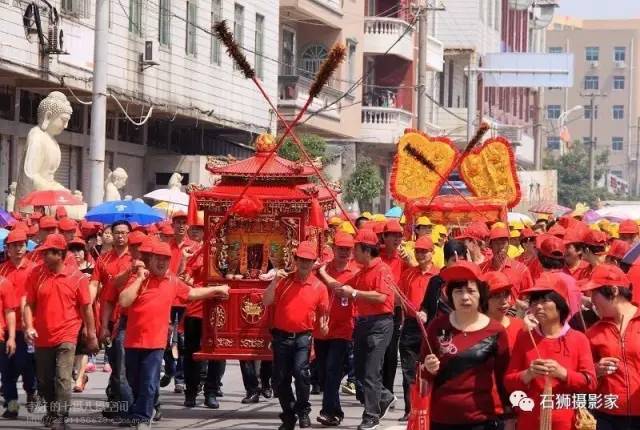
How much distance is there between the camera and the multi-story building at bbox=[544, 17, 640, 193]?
137 m

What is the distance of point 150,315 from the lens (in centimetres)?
1398

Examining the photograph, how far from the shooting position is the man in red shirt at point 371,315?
49.8 ft

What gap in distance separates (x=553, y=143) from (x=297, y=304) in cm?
11070

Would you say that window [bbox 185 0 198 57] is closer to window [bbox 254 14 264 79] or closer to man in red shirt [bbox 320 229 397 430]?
window [bbox 254 14 264 79]

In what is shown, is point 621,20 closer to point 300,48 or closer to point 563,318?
point 300,48

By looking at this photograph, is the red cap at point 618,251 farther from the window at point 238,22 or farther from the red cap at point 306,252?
the window at point 238,22

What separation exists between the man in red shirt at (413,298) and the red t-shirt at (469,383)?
20.1 feet

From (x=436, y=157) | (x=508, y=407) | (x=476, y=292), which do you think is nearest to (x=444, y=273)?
(x=476, y=292)

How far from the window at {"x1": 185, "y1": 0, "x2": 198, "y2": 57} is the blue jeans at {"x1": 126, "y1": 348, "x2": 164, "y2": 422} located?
19795 millimetres

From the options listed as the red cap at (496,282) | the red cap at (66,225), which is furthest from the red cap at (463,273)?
the red cap at (66,225)

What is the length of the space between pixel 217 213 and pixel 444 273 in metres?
7.29

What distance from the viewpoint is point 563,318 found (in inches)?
372

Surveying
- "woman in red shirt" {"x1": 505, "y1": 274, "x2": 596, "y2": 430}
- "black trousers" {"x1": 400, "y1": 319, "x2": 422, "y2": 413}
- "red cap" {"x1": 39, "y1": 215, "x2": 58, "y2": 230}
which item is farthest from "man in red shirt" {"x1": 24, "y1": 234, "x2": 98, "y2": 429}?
"woman in red shirt" {"x1": 505, "y1": 274, "x2": 596, "y2": 430}

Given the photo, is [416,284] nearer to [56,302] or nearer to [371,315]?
[371,315]
